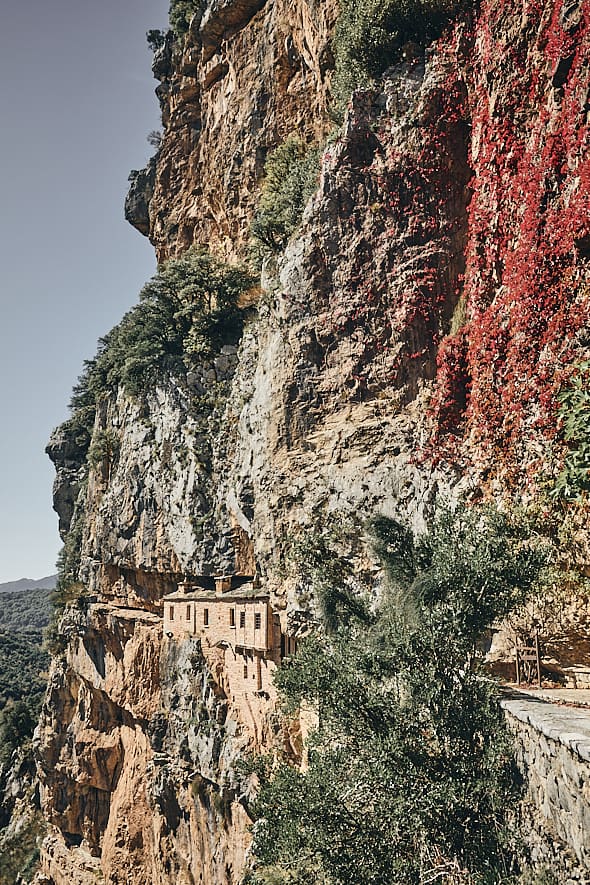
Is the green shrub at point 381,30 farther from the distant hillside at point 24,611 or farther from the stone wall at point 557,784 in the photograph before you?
the distant hillside at point 24,611

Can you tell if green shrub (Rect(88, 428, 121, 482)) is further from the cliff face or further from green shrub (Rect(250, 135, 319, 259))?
green shrub (Rect(250, 135, 319, 259))

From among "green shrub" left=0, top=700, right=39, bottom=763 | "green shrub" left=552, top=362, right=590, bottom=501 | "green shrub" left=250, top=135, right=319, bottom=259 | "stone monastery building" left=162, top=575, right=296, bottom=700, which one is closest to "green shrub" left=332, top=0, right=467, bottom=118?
"green shrub" left=250, top=135, right=319, bottom=259

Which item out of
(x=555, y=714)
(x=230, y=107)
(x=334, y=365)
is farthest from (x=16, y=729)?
(x=555, y=714)

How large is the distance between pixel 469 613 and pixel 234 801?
1203 cm

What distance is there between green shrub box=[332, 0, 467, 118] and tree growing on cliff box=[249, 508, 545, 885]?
12.5 metres

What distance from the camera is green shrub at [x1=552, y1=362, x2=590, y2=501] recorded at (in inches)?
469

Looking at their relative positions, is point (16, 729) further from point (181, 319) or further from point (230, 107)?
point (230, 107)

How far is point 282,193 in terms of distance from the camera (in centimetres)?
2367

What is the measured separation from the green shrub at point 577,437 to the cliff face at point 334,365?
0.58m

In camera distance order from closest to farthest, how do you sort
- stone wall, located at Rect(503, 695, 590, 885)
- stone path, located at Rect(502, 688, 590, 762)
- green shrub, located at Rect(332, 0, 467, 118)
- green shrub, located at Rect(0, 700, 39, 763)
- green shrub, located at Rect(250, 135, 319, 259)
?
stone wall, located at Rect(503, 695, 590, 885) < stone path, located at Rect(502, 688, 590, 762) < green shrub, located at Rect(332, 0, 467, 118) < green shrub, located at Rect(250, 135, 319, 259) < green shrub, located at Rect(0, 700, 39, 763)

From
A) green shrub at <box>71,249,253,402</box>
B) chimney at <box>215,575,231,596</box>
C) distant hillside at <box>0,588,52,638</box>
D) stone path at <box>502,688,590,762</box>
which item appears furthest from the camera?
distant hillside at <box>0,588,52,638</box>

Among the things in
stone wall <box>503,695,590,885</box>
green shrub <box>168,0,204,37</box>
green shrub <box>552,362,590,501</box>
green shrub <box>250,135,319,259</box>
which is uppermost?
green shrub <box>168,0,204,37</box>

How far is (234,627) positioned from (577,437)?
11.8m

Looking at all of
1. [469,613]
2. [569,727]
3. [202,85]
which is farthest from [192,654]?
[202,85]
